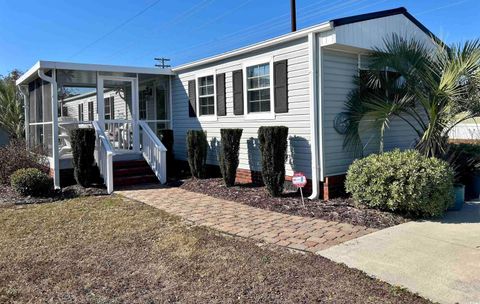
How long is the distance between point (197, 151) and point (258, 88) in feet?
7.58

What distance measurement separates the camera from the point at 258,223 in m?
5.77

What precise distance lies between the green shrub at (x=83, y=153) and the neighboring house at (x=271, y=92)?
39 centimetres

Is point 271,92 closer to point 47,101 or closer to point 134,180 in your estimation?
point 134,180

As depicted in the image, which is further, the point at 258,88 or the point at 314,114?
the point at 258,88

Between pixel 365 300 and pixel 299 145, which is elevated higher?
pixel 299 145

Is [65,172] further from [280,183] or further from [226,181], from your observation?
[280,183]

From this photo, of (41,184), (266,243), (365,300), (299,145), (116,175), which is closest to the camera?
(365,300)

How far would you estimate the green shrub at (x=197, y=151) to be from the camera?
9703 mm

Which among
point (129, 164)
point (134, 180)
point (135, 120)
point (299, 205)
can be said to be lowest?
point (299, 205)

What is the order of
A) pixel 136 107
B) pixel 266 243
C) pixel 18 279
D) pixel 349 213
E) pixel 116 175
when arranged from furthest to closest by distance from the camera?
pixel 136 107 < pixel 116 175 < pixel 349 213 < pixel 266 243 < pixel 18 279

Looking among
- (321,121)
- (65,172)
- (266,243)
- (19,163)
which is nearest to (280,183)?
(321,121)

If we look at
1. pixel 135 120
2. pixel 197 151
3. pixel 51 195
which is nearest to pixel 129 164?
pixel 135 120

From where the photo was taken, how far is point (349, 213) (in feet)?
20.2

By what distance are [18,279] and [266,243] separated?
268cm
